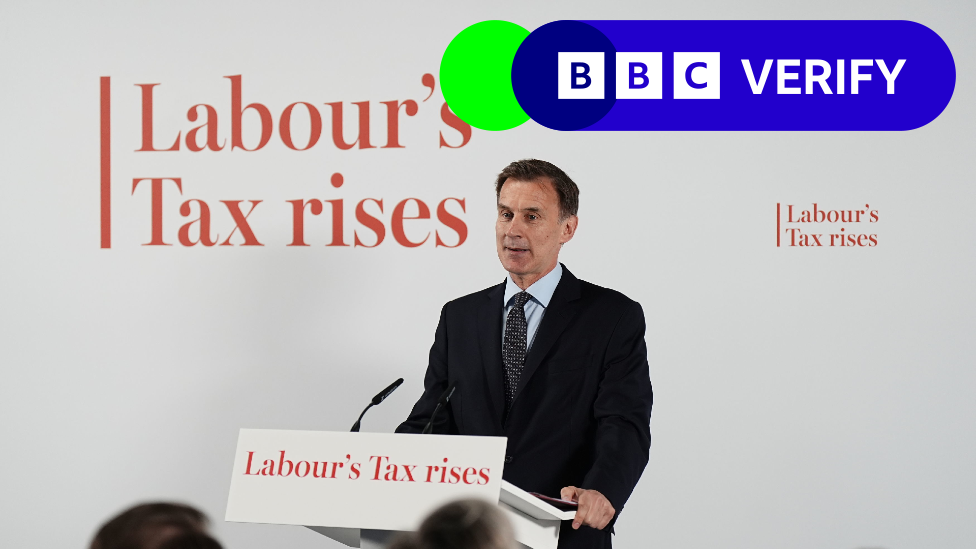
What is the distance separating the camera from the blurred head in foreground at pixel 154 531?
1.06 meters

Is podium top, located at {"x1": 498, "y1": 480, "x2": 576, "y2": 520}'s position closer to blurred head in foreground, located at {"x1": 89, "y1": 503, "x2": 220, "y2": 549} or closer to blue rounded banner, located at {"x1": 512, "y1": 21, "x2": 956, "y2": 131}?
blurred head in foreground, located at {"x1": 89, "y1": 503, "x2": 220, "y2": 549}

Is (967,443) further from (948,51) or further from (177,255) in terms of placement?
(177,255)

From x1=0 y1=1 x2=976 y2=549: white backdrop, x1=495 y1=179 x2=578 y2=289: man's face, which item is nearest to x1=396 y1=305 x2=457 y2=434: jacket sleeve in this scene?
x1=495 y1=179 x2=578 y2=289: man's face

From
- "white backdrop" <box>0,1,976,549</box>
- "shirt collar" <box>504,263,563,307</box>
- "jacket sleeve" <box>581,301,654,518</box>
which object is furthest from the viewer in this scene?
"white backdrop" <box>0,1,976,549</box>

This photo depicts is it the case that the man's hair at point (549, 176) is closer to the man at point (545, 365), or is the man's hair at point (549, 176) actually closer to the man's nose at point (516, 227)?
the man at point (545, 365)

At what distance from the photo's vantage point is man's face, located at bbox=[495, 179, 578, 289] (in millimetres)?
2574

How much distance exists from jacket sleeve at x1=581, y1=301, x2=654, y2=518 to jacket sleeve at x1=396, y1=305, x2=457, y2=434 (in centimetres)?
42

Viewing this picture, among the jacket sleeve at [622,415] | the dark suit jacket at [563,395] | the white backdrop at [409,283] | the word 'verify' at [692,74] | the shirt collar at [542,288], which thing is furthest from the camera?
the word 'verify' at [692,74]

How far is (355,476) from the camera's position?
6.06 feet

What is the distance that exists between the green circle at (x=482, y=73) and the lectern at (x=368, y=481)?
1947 millimetres

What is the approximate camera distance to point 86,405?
3650 millimetres

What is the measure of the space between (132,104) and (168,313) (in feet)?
2.75

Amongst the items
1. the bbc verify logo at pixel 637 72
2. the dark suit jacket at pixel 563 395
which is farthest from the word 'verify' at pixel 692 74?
the dark suit jacket at pixel 563 395

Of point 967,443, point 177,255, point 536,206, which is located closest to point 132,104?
point 177,255
